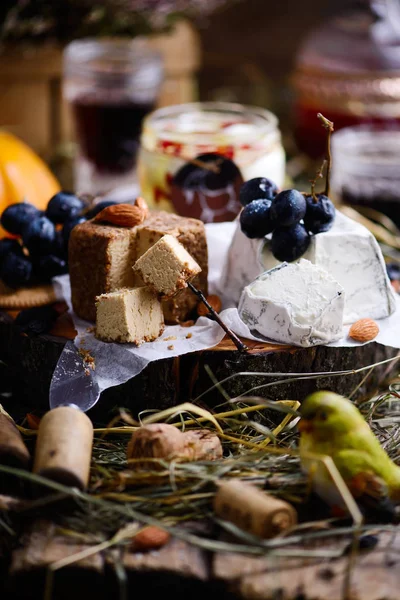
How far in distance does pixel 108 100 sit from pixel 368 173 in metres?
0.83

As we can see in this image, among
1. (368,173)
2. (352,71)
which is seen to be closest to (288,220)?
(368,173)

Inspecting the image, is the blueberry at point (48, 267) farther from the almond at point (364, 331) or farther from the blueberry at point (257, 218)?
the almond at point (364, 331)

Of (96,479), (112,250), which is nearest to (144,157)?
(112,250)

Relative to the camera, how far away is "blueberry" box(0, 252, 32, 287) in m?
1.61

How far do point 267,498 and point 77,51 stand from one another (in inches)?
68.3

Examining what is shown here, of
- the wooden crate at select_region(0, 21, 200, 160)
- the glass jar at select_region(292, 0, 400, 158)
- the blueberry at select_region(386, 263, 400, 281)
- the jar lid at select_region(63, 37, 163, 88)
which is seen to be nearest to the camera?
the blueberry at select_region(386, 263, 400, 281)

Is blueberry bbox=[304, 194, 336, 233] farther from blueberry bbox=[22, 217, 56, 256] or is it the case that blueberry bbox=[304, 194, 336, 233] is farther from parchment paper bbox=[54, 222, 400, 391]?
blueberry bbox=[22, 217, 56, 256]

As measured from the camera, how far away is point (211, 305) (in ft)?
5.04

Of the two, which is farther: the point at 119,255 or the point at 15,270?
the point at 15,270

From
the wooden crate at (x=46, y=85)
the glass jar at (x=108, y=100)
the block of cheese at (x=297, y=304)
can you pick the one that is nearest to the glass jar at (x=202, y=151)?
the glass jar at (x=108, y=100)

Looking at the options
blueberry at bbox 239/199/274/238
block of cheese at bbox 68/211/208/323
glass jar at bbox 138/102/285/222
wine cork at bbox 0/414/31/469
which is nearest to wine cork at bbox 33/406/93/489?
wine cork at bbox 0/414/31/469

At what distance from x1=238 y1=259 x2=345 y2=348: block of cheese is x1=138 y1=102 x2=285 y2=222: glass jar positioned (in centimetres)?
59

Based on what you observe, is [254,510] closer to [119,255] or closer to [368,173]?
[119,255]

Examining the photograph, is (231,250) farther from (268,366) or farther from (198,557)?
(198,557)
